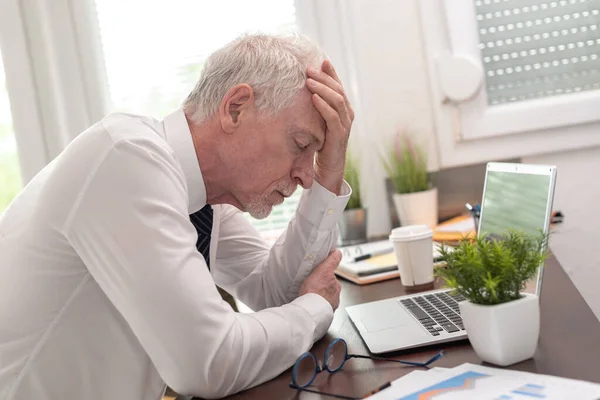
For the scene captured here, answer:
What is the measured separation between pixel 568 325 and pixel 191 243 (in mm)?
612

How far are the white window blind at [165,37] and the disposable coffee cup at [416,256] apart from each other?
1284 millimetres

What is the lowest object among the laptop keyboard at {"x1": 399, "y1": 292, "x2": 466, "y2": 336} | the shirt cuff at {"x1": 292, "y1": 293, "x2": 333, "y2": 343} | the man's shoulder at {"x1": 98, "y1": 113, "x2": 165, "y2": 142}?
the laptop keyboard at {"x1": 399, "y1": 292, "x2": 466, "y2": 336}

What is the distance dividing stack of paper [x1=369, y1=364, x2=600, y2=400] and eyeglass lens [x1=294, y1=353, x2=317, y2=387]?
154 mm

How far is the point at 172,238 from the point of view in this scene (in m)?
1.17

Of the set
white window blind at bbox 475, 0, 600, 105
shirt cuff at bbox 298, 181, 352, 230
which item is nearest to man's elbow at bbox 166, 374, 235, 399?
shirt cuff at bbox 298, 181, 352, 230

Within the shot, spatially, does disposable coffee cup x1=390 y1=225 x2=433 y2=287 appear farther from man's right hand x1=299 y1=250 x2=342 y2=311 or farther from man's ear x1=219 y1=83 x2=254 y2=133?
man's ear x1=219 y1=83 x2=254 y2=133

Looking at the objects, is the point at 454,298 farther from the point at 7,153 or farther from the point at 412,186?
the point at 7,153

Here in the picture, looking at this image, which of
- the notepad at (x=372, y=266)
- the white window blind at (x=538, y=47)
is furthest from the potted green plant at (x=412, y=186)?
the notepad at (x=372, y=266)

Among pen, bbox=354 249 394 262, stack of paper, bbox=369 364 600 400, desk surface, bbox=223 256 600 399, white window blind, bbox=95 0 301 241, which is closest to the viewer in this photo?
stack of paper, bbox=369 364 600 400

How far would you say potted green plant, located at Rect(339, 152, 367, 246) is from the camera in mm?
2494

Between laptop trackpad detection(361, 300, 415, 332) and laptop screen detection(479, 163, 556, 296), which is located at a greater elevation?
laptop screen detection(479, 163, 556, 296)

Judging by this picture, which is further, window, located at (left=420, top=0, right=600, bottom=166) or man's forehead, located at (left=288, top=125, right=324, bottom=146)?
window, located at (left=420, top=0, right=600, bottom=166)

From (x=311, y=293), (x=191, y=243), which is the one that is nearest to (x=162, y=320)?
(x=191, y=243)

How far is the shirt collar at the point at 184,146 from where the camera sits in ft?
4.76
